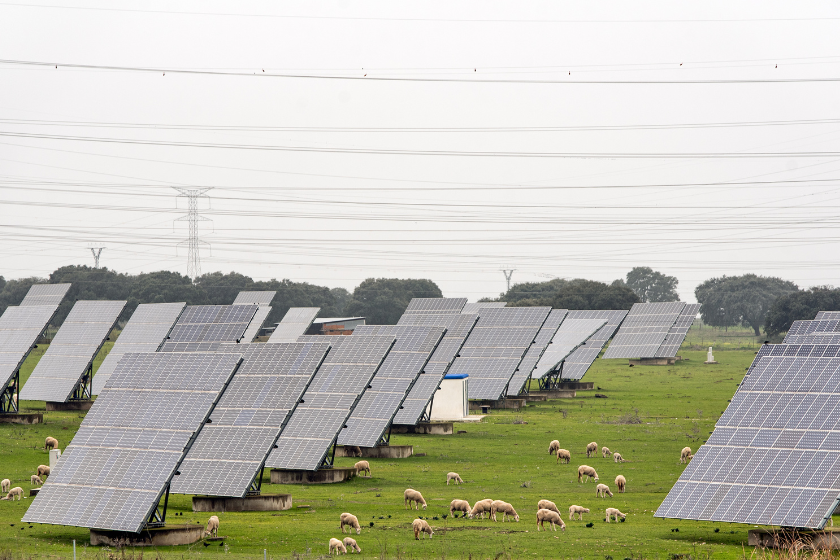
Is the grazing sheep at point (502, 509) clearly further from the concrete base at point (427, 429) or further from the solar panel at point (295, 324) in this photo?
the solar panel at point (295, 324)

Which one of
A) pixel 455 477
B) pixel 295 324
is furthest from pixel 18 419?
pixel 295 324

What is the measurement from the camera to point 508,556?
22.4 m

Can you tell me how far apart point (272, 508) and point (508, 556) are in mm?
9741

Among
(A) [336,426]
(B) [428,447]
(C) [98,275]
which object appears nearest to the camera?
(A) [336,426]

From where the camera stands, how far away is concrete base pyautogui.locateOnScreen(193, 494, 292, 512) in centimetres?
2962

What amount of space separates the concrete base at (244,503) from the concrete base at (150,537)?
5.07m

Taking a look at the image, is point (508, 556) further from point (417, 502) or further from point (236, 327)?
point (236, 327)

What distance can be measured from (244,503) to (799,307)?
107713mm

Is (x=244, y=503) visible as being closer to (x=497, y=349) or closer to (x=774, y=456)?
(x=774, y=456)

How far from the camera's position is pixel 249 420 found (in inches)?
1200

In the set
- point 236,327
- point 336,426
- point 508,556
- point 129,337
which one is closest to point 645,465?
point 336,426

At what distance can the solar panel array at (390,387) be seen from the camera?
42312 mm

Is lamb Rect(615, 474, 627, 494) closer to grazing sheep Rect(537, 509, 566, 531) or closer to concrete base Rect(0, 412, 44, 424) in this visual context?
grazing sheep Rect(537, 509, 566, 531)

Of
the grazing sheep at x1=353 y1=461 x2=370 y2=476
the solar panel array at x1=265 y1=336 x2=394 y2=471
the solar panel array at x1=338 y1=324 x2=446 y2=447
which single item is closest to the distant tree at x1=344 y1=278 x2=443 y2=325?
the solar panel array at x1=338 y1=324 x2=446 y2=447
